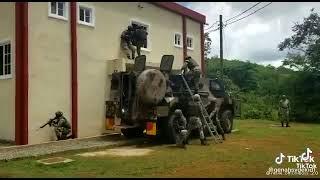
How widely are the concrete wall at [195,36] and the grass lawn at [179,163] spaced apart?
31.9 ft

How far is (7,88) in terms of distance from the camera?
46.8 ft

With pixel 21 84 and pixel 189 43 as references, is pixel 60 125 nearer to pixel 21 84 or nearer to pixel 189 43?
pixel 21 84

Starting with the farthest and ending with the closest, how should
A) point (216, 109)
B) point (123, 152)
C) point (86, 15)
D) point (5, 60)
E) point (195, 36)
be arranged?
point (195, 36) → point (86, 15) → point (216, 109) → point (5, 60) → point (123, 152)

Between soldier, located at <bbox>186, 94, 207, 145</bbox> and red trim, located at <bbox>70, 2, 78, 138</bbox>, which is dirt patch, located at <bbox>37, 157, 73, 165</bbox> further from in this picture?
soldier, located at <bbox>186, 94, 207, 145</bbox>

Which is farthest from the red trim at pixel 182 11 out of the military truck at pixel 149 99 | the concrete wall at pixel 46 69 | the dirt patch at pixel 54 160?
the dirt patch at pixel 54 160

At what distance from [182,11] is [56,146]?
11018mm

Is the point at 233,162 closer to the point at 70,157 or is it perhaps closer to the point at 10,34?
the point at 70,157

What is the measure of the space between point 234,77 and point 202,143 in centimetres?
3684

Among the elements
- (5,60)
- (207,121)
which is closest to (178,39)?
(207,121)

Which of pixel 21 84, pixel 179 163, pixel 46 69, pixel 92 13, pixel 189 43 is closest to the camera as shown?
pixel 179 163

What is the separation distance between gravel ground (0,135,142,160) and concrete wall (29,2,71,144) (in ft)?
2.92

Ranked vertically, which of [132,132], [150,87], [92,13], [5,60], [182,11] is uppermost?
[182,11]

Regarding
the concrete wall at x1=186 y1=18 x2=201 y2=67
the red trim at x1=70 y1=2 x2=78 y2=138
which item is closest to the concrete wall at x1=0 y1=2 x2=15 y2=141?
the red trim at x1=70 y1=2 x2=78 y2=138

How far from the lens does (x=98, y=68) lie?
53.1 feet
